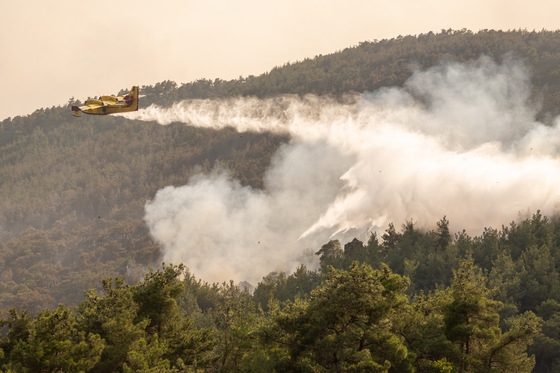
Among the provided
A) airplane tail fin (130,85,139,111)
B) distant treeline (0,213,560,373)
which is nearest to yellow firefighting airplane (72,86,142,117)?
airplane tail fin (130,85,139,111)

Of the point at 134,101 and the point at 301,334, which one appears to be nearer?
the point at 301,334

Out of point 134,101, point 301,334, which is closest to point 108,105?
point 134,101

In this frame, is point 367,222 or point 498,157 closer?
point 498,157

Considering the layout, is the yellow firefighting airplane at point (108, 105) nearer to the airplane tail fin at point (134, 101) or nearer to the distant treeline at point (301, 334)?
the airplane tail fin at point (134, 101)

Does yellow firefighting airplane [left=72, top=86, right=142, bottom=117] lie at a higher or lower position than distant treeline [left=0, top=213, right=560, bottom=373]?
higher

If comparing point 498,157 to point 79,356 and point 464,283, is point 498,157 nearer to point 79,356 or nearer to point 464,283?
point 464,283

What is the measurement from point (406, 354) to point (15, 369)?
60.4ft

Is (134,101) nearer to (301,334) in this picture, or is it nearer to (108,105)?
(108,105)

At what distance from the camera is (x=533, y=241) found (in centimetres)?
11019

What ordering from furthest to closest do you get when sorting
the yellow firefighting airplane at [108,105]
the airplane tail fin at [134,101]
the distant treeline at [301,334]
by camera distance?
the airplane tail fin at [134,101] → the yellow firefighting airplane at [108,105] → the distant treeline at [301,334]

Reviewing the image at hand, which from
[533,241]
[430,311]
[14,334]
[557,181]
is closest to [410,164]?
[557,181]

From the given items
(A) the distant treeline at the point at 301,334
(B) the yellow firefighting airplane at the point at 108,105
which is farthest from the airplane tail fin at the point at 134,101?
(A) the distant treeline at the point at 301,334

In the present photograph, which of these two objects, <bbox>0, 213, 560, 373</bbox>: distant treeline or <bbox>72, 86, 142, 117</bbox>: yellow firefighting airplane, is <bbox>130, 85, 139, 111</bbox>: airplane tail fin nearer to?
<bbox>72, 86, 142, 117</bbox>: yellow firefighting airplane

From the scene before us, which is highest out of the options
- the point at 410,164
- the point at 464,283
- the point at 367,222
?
the point at 464,283
